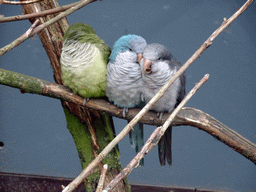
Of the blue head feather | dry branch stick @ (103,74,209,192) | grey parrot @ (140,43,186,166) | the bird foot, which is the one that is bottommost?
dry branch stick @ (103,74,209,192)

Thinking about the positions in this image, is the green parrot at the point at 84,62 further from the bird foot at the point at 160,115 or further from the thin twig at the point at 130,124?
the thin twig at the point at 130,124

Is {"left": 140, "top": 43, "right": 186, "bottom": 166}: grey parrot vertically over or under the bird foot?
over

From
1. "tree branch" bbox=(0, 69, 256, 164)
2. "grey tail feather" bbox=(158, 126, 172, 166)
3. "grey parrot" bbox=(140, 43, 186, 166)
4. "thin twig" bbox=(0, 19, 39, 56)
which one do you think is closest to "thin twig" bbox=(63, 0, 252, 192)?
"thin twig" bbox=(0, 19, 39, 56)

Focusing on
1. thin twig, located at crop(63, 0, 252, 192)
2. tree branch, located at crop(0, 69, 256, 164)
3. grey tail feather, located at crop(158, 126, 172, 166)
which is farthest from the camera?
grey tail feather, located at crop(158, 126, 172, 166)

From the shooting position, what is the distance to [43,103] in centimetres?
247

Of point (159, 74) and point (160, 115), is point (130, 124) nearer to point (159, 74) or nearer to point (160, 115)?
point (159, 74)

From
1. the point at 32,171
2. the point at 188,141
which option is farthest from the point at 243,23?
the point at 32,171

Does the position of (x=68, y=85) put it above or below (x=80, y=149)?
above

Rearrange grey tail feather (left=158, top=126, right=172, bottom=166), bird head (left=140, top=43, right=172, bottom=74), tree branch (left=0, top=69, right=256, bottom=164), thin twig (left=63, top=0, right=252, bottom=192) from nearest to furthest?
thin twig (left=63, top=0, right=252, bottom=192) < bird head (left=140, top=43, right=172, bottom=74) < tree branch (left=0, top=69, right=256, bottom=164) < grey tail feather (left=158, top=126, right=172, bottom=166)

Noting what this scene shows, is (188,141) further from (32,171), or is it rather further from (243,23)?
(32,171)

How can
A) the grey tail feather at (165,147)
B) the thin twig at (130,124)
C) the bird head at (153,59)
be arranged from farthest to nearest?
the grey tail feather at (165,147)
the bird head at (153,59)
the thin twig at (130,124)

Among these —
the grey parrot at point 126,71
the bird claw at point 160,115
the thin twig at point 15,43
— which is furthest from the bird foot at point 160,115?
the thin twig at point 15,43

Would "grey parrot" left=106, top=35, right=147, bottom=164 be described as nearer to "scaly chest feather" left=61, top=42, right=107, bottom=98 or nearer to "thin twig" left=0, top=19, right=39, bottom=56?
"scaly chest feather" left=61, top=42, right=107, bottom=98

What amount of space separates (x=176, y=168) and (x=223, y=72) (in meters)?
0.98
